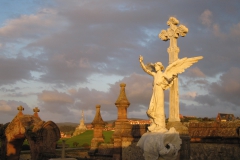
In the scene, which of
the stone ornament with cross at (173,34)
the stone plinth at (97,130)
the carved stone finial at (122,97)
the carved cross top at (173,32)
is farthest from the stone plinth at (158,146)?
the stone plinth at (97,130)

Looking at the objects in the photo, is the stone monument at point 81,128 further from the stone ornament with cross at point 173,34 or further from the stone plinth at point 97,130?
the stone ornament with cross at point 173,34

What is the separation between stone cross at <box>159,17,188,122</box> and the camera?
1070 cm

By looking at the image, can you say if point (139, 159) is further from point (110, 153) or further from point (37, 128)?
point (37, 128)

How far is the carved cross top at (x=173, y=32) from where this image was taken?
11.3 meters

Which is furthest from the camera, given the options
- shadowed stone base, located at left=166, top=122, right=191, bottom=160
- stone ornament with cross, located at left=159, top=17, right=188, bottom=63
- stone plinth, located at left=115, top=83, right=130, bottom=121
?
stone plinth, located at left=115, top=83, right=130, bottom=121

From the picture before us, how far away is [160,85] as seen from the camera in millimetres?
9453

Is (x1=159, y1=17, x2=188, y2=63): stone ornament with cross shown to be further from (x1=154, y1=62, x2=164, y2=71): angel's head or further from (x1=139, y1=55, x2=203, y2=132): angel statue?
(x1=154, y1=62, x2=164, y2=71): angel's head

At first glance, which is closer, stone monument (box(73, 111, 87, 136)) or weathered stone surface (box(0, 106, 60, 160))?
weathered stone surface (box(0, 106, 60, 160))

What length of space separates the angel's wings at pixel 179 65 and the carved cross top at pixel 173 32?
1.63 m

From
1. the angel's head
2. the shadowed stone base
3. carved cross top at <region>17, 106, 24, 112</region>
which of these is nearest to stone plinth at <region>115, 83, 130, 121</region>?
the shadowed stone base

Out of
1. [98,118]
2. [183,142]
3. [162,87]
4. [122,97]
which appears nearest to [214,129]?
[183,142]

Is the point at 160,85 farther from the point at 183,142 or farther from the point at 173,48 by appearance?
the point at 173,48

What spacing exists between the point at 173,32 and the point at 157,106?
3480 millimetres

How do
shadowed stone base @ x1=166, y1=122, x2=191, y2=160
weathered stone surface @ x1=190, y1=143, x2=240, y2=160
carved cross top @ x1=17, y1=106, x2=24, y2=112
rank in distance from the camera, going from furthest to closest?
1. carved cross top @ x1=17, y1=106, x2=24, y2=112
2. weathered stone surface @ x1=190, y1=143, x2=240, y2=160
3. shadowed stone base @ x1=166, y1=122, x2=191, y2=160
